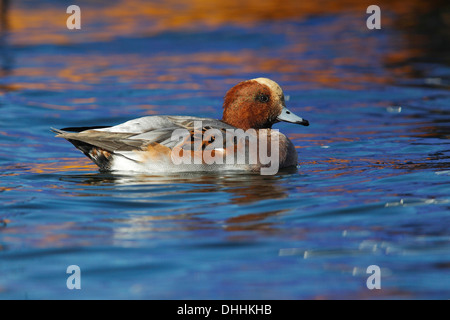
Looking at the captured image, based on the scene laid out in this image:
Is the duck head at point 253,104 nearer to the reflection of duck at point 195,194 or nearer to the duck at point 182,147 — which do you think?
the duck at point 182,147

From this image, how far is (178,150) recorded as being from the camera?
7.71 metres

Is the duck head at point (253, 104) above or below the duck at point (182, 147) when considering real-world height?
above

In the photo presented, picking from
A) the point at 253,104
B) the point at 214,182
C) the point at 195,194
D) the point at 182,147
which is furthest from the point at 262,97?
the point at 195,194

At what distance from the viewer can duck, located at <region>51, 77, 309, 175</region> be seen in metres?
7.74

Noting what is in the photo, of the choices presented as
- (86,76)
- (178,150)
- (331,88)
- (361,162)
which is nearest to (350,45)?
(331,88)

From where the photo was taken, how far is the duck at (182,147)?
7.74 meters

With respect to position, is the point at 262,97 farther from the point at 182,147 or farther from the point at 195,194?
the point at 195,194

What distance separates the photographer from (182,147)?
7711mm

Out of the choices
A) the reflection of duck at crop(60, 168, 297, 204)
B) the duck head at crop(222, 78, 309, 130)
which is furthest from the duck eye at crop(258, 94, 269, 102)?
the reflection of duck at crop(60, 168, 297, 204)

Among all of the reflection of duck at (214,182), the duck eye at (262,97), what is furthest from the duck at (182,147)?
the duck eye at (262,97)

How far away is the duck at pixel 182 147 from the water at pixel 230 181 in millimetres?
175

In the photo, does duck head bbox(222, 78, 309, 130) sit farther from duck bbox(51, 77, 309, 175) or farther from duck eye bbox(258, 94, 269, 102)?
duck bbox(51, 77, 309, 175)

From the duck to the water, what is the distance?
0.18 meters

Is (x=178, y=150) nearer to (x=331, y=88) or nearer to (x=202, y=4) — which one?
(x=331, y=88)
